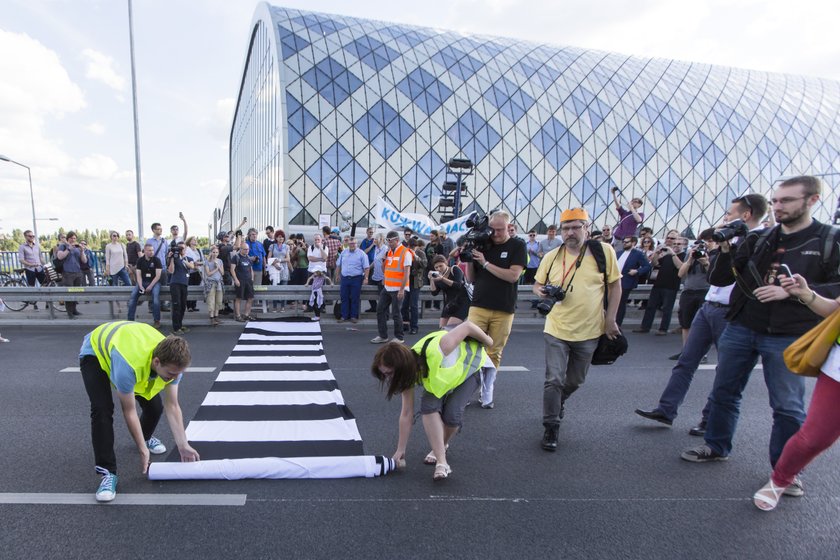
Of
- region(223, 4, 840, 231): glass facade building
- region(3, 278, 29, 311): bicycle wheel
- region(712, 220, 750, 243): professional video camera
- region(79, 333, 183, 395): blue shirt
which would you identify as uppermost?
region(223, 4, 840, 231): glass facade building

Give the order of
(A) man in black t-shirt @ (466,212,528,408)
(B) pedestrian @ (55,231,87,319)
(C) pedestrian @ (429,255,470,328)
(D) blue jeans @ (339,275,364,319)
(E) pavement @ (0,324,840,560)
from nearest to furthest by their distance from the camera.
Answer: (E) pavement @ (0,324,840,560)
(A) man in black t-shirt @ (466,212,528,408)
(C) pedestrian @ (429,255,470,328)
(D) blue jeans @ (339,275,364,319)
(B) pedestrian @ (55,231,87,319)

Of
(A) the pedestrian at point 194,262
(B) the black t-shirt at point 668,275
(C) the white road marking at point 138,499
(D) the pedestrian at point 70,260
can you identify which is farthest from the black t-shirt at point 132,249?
(B) the black t-shirt at point 668,275

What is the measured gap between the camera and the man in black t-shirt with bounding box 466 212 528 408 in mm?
4680

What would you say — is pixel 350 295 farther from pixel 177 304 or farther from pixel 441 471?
pixel 441 471

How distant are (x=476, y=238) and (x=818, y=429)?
3.02m

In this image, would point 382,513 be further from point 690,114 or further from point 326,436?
point 690,114

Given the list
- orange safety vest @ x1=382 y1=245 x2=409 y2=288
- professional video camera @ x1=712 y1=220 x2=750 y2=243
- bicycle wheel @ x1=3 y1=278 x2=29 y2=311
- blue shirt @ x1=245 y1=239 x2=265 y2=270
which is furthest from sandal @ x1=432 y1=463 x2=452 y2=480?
bicycle wheel @ x1=3 y1=278 x2=29 y2=311

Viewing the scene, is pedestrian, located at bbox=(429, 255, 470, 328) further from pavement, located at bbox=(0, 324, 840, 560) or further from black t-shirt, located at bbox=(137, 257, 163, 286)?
black t-shirt, located at bbox=(137, 257, 163, 286)

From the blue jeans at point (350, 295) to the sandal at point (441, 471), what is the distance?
646 centimetres

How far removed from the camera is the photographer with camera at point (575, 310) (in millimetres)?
3879

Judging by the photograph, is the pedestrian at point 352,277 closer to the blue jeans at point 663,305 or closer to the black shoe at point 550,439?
the blue jeans at point 663,305

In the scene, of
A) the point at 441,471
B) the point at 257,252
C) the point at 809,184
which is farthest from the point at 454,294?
the point at 257,252

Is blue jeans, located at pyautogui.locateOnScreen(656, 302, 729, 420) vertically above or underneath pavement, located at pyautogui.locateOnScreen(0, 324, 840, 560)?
above

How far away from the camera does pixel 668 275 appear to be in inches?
367
